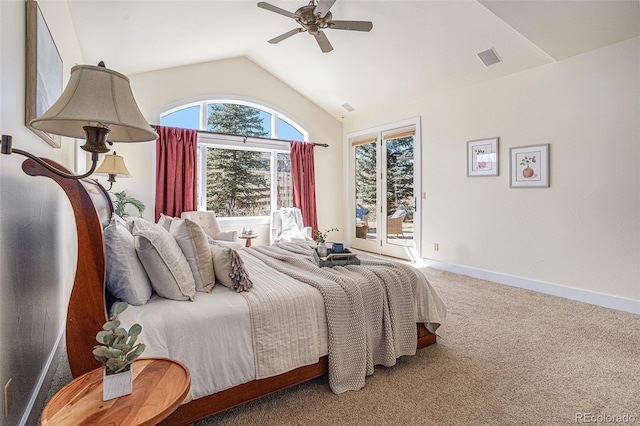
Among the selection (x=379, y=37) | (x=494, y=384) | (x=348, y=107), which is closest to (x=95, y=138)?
(x=494, y=384)

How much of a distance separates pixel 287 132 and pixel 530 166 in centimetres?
406

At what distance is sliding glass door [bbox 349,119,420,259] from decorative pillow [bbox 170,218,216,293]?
4.09 meters

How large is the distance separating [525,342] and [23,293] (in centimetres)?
317

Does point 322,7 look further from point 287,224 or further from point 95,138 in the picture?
point 287,224

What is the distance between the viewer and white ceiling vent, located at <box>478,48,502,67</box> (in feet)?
12.5

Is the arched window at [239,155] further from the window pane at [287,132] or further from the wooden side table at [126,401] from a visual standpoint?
the wooden side table at [126,401]

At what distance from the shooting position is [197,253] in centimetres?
188

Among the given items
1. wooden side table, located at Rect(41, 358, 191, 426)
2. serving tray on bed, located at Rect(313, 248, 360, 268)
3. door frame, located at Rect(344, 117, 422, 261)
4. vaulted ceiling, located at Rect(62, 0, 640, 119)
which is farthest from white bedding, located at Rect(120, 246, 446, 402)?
door frame, located at Rect(344, 117, 422, 261)

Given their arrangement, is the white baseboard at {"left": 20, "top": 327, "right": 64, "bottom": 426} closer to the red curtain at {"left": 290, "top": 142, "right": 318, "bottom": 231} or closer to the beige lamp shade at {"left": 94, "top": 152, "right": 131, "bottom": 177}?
the beige lamp shade at {"left": 94, "top": 152, "right": 131, "bottom": 177}

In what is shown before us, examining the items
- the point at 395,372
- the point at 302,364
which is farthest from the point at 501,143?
the point at 302,364

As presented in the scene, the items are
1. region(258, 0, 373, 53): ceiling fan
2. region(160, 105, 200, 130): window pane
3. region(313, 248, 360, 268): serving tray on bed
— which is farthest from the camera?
region(160, 105, 200, 130): window pane

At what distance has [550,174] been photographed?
3715 millimetres

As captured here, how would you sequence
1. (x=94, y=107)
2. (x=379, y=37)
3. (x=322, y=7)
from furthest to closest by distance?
1. (x=379, y=37)
2. (x=322, y=7)
3. (x=94, y=107)

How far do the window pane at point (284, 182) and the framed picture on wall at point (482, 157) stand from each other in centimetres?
316
